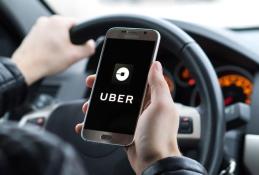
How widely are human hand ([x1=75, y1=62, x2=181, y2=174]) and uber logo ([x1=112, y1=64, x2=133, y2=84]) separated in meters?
0.07

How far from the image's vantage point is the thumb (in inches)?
31.3

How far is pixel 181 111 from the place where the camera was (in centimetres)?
115

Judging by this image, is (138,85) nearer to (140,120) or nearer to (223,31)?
(140,120)

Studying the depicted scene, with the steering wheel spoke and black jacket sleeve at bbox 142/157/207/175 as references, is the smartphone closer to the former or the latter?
black jacket sleeve at bbox 142/157/207/175

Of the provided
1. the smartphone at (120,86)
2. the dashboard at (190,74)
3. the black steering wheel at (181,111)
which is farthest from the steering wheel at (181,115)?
the dashboard at (190,74)

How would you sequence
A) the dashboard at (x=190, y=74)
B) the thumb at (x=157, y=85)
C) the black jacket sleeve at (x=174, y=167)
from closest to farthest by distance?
the black jacket sleeve at (x=174, y=167), the thumb at (x=157, y=85), the dashboard at (x=190, y=74)

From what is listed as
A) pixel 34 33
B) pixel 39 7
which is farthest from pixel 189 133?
pixel 39 7

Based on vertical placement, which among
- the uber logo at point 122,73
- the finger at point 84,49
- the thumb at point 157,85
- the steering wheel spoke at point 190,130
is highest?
the thumb at point 157,85

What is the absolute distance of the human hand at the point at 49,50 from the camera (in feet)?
3.88

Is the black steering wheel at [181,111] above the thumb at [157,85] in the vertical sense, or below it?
below

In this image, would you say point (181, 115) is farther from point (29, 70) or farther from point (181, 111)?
point (29, 70)

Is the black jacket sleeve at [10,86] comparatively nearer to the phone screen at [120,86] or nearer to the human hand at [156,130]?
the phone screen at [120,86]

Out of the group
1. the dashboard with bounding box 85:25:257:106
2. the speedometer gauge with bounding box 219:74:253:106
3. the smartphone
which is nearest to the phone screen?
the smartphone

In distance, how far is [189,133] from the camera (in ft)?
3.62
